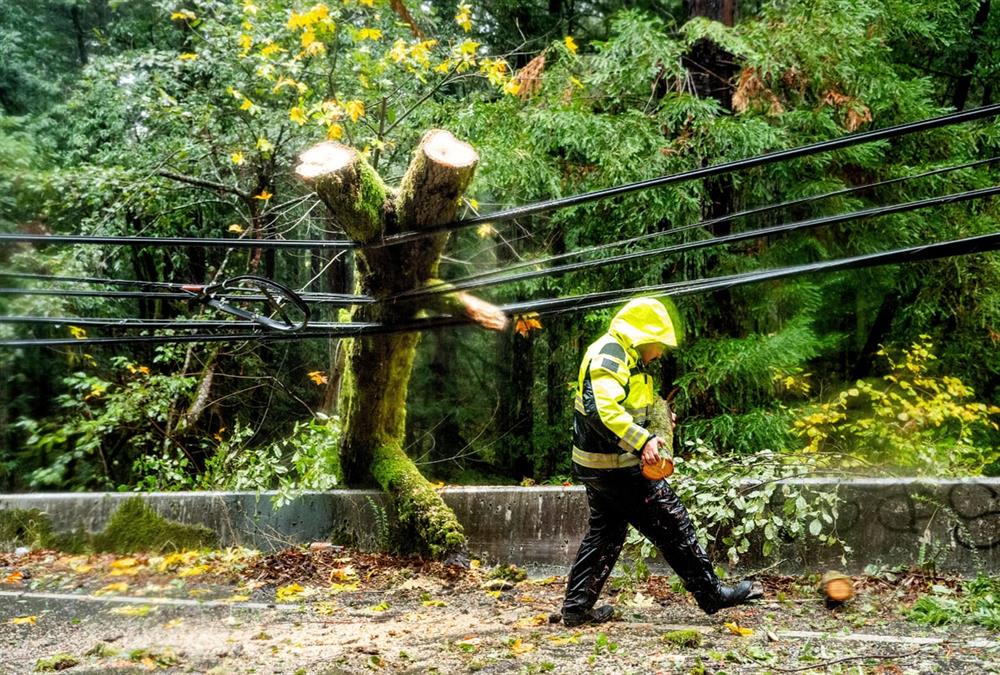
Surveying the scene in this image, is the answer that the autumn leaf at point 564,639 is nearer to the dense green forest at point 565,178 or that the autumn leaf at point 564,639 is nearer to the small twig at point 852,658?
the small twig at point 852,658

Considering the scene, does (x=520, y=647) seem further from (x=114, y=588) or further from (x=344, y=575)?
(x=114, y=588)

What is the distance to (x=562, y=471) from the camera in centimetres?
1366

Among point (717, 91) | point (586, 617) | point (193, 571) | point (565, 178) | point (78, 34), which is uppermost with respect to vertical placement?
point (78, 34)

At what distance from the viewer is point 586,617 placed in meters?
5.27

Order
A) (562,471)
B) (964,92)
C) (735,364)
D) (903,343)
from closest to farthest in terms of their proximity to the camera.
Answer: (735,364) < (903,343) < (964,92) < (562,471)

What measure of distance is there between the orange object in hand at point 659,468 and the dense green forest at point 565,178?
220 centimetres

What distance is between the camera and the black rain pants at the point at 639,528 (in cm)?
503

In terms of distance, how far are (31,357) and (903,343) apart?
48.2 feet

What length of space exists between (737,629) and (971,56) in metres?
9.83

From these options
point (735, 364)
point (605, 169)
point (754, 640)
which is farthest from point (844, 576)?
point (605, 169)

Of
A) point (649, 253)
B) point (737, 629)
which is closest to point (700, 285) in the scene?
point (649, 253)

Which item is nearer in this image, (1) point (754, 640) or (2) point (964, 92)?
(1) point (754, 640)

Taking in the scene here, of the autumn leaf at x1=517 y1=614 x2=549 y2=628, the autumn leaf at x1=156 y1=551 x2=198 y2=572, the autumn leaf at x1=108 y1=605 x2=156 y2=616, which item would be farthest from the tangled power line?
the autumn leaf at x1=156 y1=551 x2=198 y2=572

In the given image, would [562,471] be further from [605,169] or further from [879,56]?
[879,56]
